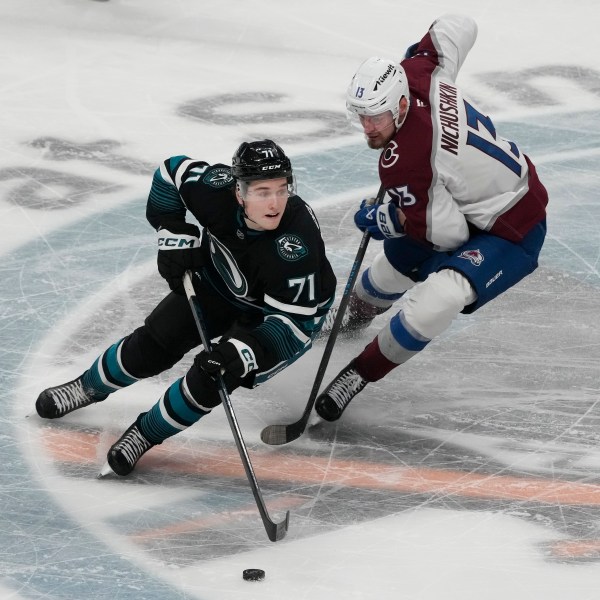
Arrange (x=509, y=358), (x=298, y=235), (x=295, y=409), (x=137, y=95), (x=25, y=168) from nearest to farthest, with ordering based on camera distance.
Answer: (x=298, y=235), (x=295, y=409), (x=509, y=358), (x=25, y=168), (x=137, y=95)

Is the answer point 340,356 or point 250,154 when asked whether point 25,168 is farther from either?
point 250,154

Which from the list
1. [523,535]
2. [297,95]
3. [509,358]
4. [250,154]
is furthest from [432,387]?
[297,95]

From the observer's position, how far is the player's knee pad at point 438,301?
4184 millimetres

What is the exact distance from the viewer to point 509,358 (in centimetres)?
493

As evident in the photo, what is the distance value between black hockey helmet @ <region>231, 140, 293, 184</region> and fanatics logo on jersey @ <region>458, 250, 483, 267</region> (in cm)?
75

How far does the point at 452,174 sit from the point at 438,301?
42 centimetres

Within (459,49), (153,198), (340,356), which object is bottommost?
(340,356)

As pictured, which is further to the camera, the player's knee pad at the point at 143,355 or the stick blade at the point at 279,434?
the stick blade at the point at 279,434

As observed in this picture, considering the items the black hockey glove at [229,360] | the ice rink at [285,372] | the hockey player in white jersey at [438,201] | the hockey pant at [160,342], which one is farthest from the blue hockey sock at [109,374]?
the hockey player in white jersey at [438,201]

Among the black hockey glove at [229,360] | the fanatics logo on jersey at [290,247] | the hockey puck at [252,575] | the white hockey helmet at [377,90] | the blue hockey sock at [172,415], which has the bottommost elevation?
the hockey puck at [252,575]

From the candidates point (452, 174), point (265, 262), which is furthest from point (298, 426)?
point (452, 174)

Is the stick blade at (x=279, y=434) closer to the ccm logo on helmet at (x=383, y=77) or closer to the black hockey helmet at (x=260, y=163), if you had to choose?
the black hockey helmet at (x=260, y=163)

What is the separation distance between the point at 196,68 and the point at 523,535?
4.70 metres

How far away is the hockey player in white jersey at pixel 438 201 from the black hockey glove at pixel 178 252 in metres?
0.66
